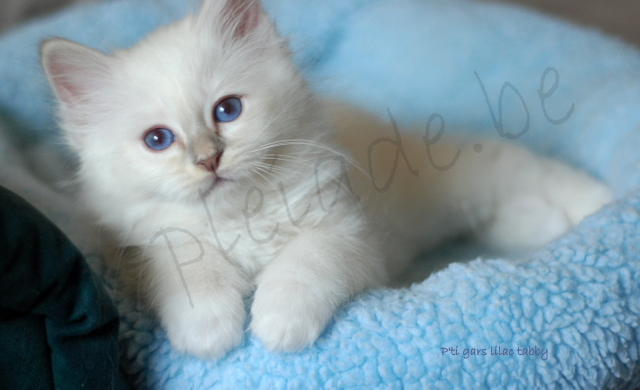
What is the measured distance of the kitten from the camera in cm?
102

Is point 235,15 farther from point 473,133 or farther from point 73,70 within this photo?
point 473,133

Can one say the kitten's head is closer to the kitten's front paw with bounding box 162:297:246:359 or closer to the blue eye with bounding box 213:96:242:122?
the blue eye with bounding box 213:96:242:122

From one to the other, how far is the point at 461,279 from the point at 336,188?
14.4 inches

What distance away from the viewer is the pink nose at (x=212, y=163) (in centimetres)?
101

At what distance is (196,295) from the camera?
104cm

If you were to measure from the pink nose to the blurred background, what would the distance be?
219 centimetres

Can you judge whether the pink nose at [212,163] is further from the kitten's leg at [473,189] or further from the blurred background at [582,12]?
the blurred background at [582,12]

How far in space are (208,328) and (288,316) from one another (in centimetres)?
15

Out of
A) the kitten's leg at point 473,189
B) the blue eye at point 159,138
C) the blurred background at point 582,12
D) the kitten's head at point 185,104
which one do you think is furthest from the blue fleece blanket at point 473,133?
the blurred background at point 582,12

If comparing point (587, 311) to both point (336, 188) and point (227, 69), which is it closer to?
point (336, 188)

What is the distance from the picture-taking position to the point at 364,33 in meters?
2.36

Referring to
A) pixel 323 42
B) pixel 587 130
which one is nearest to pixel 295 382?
pixel 587 130

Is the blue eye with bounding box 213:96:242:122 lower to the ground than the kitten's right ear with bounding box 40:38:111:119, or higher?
lower

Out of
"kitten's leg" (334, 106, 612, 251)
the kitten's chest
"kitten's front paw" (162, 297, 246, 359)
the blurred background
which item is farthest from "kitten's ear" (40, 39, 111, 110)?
the blurred background
